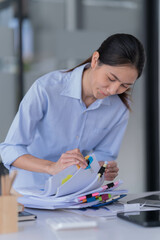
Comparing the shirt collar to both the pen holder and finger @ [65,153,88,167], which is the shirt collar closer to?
finger @ [65,153,88,167]

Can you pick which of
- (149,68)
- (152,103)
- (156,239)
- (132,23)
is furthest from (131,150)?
(156,239)

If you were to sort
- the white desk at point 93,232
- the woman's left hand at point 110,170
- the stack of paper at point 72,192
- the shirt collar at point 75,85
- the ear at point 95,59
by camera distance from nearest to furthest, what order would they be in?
the white desk at point 93,232, the stack of paper at point 72,192, the woman's left hand at point 110,170, the ear at point 95,59, the shirt collar at point 75,85

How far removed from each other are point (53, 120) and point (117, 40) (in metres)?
0.48

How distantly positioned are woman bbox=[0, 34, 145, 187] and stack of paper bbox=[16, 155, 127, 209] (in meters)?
0.15

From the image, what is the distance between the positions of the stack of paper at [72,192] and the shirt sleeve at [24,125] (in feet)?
1.00

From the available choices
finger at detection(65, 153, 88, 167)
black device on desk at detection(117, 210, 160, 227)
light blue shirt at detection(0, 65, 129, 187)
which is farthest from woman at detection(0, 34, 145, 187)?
black device on desk at detection(117, 210, 160, 227)

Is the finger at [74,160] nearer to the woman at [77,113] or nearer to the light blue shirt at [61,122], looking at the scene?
the woman at [77,113]

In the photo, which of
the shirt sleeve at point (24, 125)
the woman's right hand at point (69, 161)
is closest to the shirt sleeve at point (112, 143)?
the shirt sleeve at point (24, 125)

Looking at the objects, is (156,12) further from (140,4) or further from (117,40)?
(117,40)

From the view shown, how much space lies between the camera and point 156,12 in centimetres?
384

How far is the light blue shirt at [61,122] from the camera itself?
1.82 meters

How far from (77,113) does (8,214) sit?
2.98 feet

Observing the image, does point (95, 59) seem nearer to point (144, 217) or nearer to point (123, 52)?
point (123, 52)

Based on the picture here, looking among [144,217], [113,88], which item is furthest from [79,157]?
[113,88]
